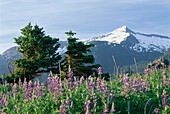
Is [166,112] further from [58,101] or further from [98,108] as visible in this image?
[58,101]

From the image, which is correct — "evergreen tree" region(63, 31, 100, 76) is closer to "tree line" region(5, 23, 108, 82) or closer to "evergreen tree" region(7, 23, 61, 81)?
"tree line" region(5, 23, 108, 82)

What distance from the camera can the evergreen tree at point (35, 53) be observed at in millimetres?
23266

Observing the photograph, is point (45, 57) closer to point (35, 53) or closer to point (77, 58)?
point (35, 53)

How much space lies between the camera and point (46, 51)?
2483 centimetres

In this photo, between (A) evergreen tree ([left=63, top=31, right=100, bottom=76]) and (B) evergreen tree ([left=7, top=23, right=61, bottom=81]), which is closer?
(B) evergreen tree ([left=7, top=23, right=61, bottom=81])

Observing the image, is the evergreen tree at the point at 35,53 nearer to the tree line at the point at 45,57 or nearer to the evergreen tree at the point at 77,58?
the tree line at the point at 45,57

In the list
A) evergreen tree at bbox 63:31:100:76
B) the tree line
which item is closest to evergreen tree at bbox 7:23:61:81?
the tree line

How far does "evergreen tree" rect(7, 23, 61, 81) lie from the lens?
23.3 meters

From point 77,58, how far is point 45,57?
3.99 meters

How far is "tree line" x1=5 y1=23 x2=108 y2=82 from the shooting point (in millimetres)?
23438

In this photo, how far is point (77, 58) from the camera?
79.8ft

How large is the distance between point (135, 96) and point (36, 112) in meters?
3.16

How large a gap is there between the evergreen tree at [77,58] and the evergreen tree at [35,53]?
1.70 meters

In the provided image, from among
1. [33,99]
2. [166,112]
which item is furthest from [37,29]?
[166,112]
